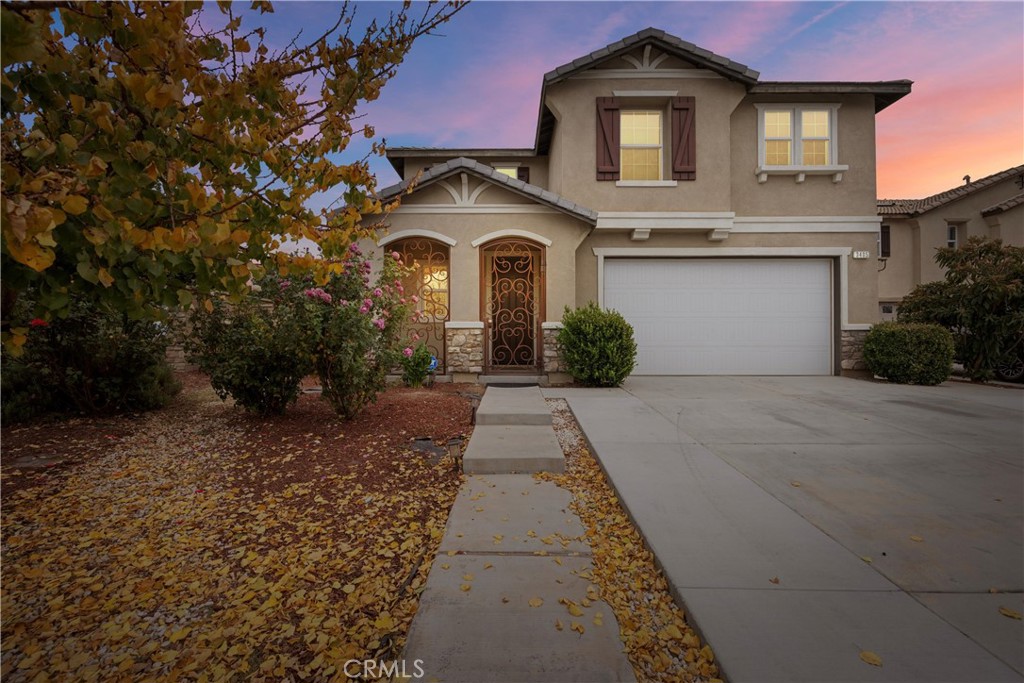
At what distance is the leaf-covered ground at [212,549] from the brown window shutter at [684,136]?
7787 mm

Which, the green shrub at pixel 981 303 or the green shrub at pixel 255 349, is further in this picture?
the green shrub at pixel 981 303

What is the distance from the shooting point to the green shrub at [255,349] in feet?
15.8

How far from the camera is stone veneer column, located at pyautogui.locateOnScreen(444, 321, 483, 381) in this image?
862cm

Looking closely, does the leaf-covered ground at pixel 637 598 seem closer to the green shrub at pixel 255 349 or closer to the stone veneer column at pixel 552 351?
the green shrub at pixel 255 349

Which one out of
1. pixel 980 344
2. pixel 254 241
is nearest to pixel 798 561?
pixel 254 241

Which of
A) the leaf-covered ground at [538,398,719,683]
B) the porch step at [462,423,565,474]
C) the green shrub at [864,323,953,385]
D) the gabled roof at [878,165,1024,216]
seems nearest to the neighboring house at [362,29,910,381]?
the green shrub at [864,323,953,385]

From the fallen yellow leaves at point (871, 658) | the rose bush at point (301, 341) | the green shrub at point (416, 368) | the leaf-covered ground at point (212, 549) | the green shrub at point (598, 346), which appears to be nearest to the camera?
the fallen yellow leaves at point (871, 658)

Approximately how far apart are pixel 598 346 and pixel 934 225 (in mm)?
19458

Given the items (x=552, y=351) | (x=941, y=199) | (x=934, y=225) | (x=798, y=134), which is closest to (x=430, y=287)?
(x=552, y=351)

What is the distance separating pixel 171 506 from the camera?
3.19 meters

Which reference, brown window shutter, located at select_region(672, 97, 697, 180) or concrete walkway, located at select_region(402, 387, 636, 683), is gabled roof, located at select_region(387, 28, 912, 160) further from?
concrete walkway, located at select_region(402, 387, 636, 683)

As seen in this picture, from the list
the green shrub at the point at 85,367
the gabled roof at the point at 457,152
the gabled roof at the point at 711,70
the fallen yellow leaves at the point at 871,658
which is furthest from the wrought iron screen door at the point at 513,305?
the fallen yellow leaves at the point at 871,658

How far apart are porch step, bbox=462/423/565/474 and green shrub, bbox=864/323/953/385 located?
8.20 metres

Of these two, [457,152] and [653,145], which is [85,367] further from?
[653,145]
